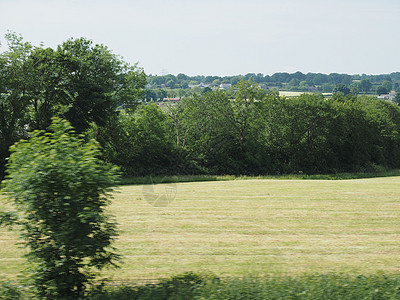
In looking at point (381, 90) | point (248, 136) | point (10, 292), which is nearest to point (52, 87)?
point (248, 136)

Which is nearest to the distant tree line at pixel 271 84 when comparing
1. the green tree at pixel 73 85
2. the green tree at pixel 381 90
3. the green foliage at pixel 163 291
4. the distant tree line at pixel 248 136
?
the green tree at pixel 381 90

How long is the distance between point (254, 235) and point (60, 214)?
8.29 meters

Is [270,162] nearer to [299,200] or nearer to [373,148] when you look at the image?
[373,148]

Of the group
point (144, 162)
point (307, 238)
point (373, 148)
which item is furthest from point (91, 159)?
point (373, 148)

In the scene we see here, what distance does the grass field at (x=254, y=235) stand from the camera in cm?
1018

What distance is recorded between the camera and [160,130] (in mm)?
45156

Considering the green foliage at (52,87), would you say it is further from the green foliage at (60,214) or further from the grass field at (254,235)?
the green foliage at (60,214)

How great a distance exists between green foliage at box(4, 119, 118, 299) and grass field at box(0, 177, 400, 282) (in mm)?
1225

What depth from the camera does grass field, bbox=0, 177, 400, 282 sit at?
10180mm

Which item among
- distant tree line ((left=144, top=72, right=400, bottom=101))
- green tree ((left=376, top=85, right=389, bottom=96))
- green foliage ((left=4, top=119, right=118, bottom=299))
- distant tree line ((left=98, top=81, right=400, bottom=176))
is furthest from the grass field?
green tree ((left=376, top=85, right=389, bottom=96))

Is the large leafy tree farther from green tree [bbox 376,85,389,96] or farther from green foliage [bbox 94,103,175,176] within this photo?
green tree [bbox 376,85,389,96]

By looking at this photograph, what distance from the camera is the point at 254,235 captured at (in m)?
13.8

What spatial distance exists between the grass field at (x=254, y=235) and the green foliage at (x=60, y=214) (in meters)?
1.23

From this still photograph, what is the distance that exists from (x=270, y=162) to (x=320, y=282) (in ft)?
142
